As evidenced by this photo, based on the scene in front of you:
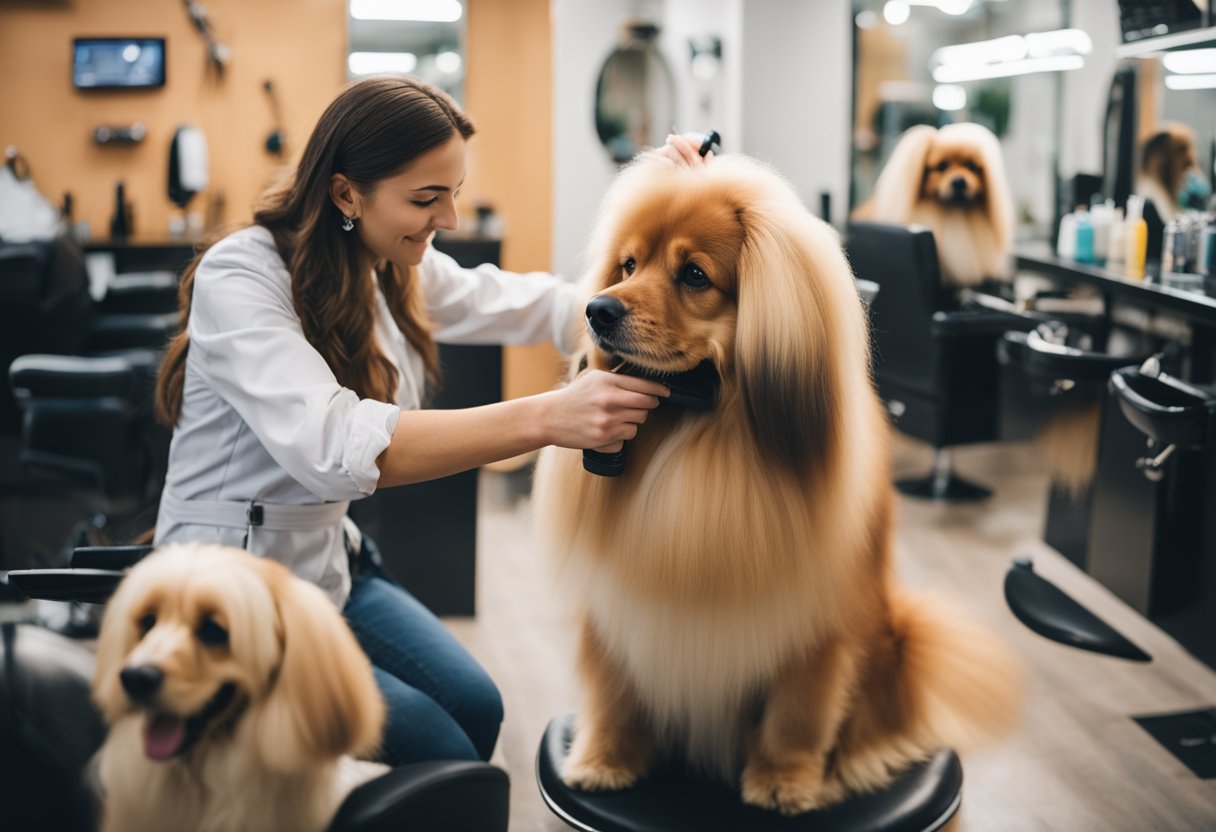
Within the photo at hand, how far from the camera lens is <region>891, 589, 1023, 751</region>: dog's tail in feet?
6.41

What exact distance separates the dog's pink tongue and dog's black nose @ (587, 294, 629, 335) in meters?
0.70

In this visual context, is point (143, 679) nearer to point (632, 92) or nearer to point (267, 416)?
point (267, 416)

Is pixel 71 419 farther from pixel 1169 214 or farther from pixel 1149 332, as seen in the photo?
pixel 1169 214

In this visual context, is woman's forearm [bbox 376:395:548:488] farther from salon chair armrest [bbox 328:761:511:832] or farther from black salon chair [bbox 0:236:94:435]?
black salon chair [bbox 0:236:94:435]

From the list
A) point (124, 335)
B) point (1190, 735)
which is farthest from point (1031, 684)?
point (124, 335)

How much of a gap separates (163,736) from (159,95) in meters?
6.40

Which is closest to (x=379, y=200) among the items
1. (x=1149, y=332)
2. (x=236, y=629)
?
(x=236, y=629)

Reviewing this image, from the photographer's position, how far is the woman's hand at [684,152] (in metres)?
1.67

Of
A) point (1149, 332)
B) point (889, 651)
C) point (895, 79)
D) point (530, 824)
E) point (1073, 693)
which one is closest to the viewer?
point (889, 651)

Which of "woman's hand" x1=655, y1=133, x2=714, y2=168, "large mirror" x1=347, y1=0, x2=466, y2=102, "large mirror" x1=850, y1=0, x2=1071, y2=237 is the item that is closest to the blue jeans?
"woman's hand" x1=655, y1=133, x2=714, y2=168

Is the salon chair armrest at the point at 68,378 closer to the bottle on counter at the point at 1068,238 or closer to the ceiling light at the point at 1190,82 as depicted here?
the bottle on counter at the point at 1068,238

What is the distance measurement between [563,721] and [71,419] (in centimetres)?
203

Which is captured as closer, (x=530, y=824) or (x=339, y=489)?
(x=339, y=489)

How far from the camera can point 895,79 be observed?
6145 mm
